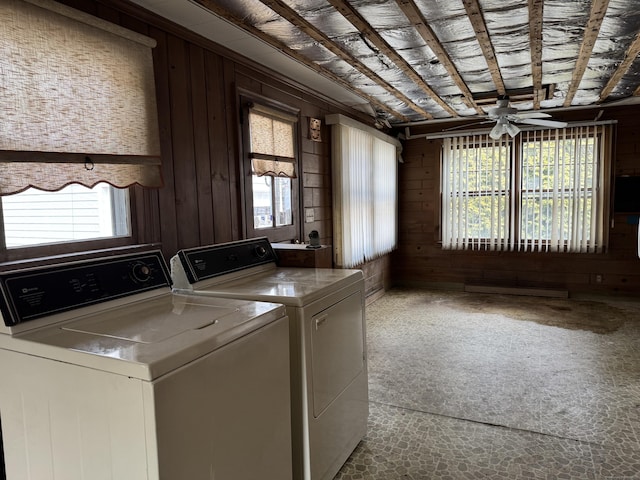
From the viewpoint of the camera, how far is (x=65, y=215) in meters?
2.19

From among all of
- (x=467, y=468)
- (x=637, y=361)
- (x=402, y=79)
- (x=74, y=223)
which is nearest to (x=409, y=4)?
(x=402, y=79)

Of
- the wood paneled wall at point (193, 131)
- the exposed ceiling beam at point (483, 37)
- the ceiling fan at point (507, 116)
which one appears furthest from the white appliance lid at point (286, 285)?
the ceiling fan at point (507, 116)

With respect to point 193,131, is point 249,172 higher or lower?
lower

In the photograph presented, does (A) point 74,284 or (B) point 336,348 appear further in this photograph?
(B) point 336,348

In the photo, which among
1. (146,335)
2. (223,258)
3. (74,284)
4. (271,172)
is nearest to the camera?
(146,335)

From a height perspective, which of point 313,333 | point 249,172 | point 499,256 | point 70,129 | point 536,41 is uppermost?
point 536,41

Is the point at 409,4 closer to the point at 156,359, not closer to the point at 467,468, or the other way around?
the point at 156,359

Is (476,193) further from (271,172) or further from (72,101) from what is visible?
(72,101)

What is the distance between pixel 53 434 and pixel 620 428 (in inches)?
110

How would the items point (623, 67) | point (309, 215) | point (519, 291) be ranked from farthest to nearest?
point (519, 291), point (309, 215), point (623, 67)

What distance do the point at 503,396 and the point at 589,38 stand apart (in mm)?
2417

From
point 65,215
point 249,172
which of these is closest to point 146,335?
point 65,215

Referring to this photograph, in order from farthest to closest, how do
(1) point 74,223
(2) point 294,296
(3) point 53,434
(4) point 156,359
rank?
(1) point 74,223
(2) point 294,296
(3) point 53,434
(4) point 156,359

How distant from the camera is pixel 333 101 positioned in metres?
4.73
